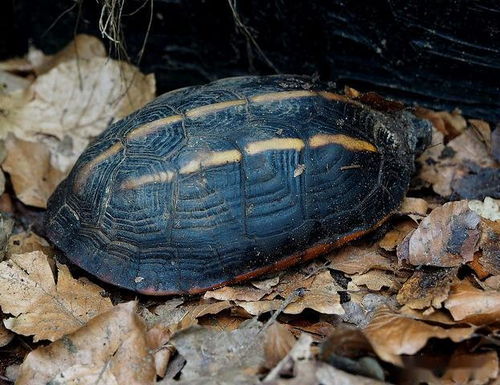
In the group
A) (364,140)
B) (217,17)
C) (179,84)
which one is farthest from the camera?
(179,84)

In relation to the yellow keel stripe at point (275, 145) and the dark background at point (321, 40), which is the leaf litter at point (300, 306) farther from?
the yellow keel stripe at point (275, 145)

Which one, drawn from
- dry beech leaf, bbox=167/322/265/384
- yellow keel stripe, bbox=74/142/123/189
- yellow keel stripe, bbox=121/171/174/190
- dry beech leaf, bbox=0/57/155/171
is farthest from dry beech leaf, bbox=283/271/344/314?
dry beech leaf, bbox=0/57/155/171

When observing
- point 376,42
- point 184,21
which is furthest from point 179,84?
point 376,42

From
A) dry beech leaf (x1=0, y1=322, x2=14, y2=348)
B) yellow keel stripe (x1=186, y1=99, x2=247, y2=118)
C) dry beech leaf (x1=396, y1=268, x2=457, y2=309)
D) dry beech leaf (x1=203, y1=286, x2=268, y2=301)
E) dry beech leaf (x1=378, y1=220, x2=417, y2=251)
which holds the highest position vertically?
yellow keel stripe (x1=186, y1=99, x2=247, y2=118)

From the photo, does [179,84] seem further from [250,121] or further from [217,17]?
[250,121]

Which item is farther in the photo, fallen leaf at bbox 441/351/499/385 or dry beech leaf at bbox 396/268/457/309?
dry beech leaf at bbox 396/268/457/309

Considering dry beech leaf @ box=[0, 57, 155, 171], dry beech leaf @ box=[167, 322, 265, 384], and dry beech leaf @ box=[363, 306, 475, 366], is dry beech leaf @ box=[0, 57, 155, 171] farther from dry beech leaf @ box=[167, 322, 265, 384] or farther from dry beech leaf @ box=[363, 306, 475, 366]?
dry beech leaf @ box=[363, 306, 475, 366]

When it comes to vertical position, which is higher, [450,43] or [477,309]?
[450,43]

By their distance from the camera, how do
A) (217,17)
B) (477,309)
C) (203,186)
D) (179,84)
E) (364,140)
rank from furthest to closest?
1. (179,84)
2. (217,17)
3. (364,140)
4. (203,186)
5. (477,309)
